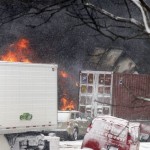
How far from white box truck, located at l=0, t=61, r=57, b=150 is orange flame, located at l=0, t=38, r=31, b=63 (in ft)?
62.5

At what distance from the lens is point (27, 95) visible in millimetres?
12484

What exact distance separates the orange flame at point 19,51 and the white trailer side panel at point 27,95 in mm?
19097

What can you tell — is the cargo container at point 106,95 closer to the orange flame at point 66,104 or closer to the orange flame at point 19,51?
the orange flame at point 66,104

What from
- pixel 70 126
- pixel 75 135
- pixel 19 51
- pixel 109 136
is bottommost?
pixel 75 135

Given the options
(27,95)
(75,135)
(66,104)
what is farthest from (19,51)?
(27,95)

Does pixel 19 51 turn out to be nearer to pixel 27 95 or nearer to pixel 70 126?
pixel 70 126

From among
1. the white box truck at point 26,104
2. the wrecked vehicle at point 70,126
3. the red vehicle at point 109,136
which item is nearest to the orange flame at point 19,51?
the wrecked vehicle at point 70,126

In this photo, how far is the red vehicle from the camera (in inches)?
514

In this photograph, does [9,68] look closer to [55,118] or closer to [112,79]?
[55,118]

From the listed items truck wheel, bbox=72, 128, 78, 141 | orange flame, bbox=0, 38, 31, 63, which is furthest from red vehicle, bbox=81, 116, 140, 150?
orange flame, bbox=0, 38, 31, 63

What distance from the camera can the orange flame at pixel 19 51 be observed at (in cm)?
3188

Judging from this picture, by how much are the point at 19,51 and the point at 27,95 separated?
20092mm

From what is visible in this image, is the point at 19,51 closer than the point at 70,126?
No

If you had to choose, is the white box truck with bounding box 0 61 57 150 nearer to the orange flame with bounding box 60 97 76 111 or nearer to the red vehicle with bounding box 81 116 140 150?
the red vehicle with bounding box 81 116 140 150
